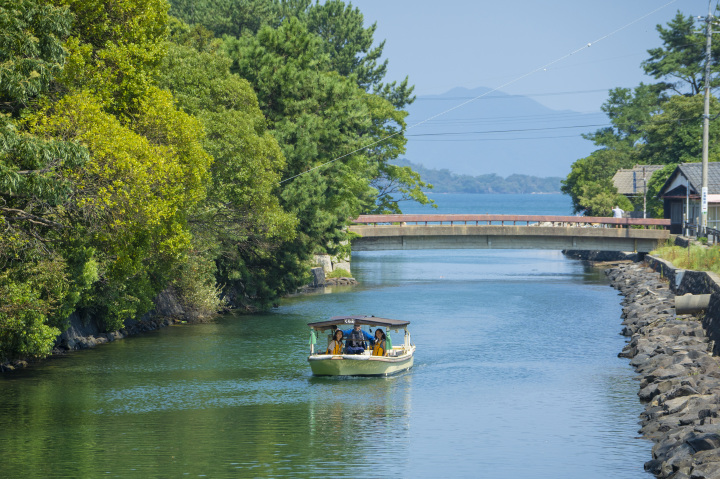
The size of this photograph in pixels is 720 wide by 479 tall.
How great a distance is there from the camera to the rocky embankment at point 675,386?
21.7 metres

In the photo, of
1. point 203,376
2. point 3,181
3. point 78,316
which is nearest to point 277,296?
point 78,316

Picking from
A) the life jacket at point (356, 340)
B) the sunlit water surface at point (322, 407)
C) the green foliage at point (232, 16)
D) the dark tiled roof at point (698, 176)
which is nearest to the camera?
the sunlit water surface at point (322, 407)

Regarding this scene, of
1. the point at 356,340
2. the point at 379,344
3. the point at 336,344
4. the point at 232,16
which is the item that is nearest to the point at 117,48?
the point at 336,344

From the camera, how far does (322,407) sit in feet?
99.5

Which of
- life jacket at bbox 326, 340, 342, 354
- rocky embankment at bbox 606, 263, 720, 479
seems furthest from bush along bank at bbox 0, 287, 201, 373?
rocky embankment at bbox 606, 263, 720, 479

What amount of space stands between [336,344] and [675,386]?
1293 centimetres

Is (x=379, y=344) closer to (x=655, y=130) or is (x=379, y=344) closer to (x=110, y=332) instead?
(x=110, y=332)

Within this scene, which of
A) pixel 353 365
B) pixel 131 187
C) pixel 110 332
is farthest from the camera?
pixel 110 332

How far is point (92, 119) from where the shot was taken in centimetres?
3244

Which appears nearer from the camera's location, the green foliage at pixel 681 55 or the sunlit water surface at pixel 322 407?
the sunlit water surface at pixel 322 407

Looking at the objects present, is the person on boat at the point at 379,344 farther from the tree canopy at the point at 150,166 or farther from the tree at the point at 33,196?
the tree at the point at 33,196

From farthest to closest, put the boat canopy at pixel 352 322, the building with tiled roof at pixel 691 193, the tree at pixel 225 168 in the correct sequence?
1. the building with tiled roof at pixel 691 193
2. the tree at pixel 225 168
3. the boat canopy at pixel 352 322

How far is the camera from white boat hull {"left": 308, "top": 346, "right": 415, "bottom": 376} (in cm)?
3469

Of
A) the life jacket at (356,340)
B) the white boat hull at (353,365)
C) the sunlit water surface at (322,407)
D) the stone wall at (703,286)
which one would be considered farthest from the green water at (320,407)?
A: the stone wall at (703,286)
